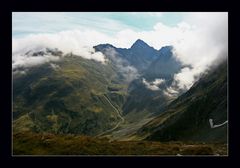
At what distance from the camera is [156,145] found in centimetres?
7406

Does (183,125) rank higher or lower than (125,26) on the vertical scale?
lower

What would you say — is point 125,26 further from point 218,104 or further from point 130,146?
point 218,104

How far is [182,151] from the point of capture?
6512 cm

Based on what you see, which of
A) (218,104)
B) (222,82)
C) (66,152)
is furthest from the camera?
(222,82)

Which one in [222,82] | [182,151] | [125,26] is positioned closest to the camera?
[182,151]
